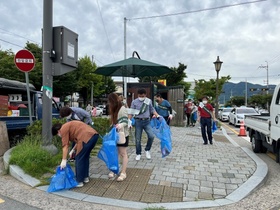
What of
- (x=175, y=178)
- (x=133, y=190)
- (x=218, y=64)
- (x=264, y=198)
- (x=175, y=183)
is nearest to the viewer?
(x=264, y=198)

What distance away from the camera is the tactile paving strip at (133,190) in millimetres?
3941

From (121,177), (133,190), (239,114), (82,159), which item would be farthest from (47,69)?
(239,114)

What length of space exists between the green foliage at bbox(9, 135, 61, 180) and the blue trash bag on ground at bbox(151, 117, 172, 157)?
221 cm

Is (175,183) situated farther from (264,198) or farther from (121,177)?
(264,198)

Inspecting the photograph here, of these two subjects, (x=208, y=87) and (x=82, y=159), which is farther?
(x=208, y=87)

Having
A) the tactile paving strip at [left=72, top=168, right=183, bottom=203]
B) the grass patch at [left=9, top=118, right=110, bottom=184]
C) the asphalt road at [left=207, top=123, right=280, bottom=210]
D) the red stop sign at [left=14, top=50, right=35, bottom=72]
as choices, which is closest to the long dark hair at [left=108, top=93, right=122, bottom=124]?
the tactile paving strip at [left=72, top=168, right=183, bottom=203]

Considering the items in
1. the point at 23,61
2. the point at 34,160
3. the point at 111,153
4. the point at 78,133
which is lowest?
the point at 34,160

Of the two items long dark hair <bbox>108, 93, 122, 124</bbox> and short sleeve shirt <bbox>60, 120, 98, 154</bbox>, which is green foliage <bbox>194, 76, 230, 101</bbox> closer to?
long dark hair <bbox>108, 93, 122, 124</bbox>

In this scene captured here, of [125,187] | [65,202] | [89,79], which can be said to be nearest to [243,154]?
[125,187]

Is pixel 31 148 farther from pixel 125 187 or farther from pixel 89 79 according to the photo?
pixel 89 79

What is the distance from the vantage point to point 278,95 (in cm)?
608

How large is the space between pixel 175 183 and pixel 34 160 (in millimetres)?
2691

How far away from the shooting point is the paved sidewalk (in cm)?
386

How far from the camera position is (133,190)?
13.8 ft
